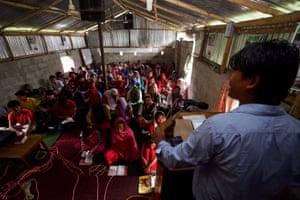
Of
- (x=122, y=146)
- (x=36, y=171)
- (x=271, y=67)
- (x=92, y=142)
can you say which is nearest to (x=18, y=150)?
(x=36, y=171)

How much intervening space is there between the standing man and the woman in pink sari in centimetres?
240

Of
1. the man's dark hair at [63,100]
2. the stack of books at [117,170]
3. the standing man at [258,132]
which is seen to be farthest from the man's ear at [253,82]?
the man's dark hair at [63,100]

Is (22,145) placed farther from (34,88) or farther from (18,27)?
A: (18,27)

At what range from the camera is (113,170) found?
267cm

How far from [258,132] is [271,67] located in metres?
0.26

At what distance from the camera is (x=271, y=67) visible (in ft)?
1.81

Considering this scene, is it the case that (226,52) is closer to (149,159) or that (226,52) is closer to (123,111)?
(149,159)

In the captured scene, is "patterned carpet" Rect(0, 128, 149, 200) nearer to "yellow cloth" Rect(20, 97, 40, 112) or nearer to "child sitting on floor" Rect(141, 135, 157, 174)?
"child sitting on floor" Rect(141, 135, 157, 174)

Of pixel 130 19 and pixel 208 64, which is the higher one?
pixel 130 19

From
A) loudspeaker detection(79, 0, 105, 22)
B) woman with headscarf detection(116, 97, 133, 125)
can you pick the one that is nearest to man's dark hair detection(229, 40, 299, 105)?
loudspeaker detection(79, 0, 105, 22)

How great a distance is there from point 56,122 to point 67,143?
0.94 meters

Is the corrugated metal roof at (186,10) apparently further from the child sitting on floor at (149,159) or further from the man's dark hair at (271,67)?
the child sitting on floor at (149,159)

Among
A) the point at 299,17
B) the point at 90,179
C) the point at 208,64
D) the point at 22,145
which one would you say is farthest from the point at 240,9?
the point at 22,145

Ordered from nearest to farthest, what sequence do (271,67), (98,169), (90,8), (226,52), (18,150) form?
(271,67) → (18,150) → (226,52) → (98,169) → (90,8)
